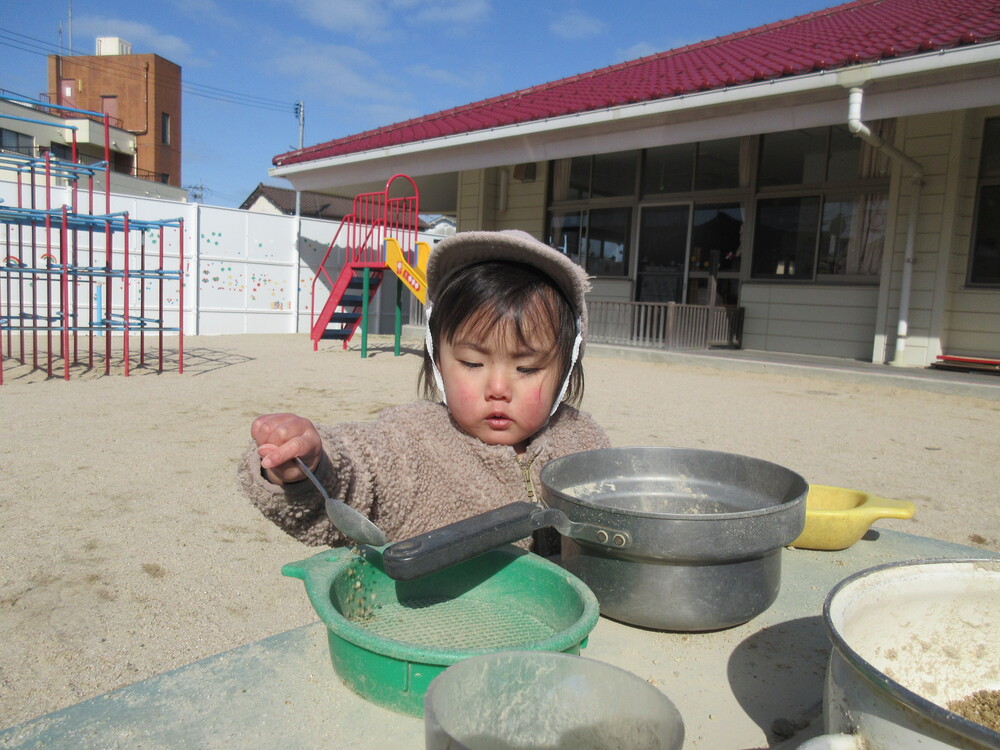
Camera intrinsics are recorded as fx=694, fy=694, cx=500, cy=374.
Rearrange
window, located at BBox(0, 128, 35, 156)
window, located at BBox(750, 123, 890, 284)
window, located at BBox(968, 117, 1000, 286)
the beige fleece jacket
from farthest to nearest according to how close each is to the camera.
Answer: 1. window, located at BBox(0, 128, 35, 156)
2. window, located at BBox(750, 123, 890, 284)
3. window, located at BBox(968, 117, 1000, 286)
4. the beige fleece jacket

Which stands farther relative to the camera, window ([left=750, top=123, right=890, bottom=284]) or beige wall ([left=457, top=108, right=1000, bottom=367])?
window ([left=750, top=123, right=890, bottom=284])

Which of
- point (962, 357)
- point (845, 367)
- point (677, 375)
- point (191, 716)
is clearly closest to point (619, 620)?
point (191, 716)

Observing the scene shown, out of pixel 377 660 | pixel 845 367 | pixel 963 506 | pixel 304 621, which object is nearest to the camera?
pixel 377 660

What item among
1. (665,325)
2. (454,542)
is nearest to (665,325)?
(665,325)

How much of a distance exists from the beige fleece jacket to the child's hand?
140 millimetres

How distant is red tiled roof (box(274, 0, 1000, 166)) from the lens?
683 centimetres

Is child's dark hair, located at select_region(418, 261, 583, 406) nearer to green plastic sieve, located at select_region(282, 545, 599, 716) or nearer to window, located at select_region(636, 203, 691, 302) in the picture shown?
green plastic sieve, located at select_region(282, 545, 599, 716)

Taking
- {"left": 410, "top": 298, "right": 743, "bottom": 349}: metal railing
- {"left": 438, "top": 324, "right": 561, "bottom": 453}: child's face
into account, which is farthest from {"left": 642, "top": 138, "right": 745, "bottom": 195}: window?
{"left": 438, "top": 324, "right": 561, "bottom": 453}: child's face

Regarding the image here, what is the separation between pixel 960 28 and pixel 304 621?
7.86 metres

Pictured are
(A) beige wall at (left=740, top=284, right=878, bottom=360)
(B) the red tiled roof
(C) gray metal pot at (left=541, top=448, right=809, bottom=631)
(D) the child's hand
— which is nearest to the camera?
(C) gray metal pot at (left=541, top=448, right=809, bottom=631)

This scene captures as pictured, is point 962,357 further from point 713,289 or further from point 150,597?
point 150,597

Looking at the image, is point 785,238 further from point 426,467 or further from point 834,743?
point 834,743

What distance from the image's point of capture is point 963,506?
345cm

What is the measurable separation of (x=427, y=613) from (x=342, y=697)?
20 cm
